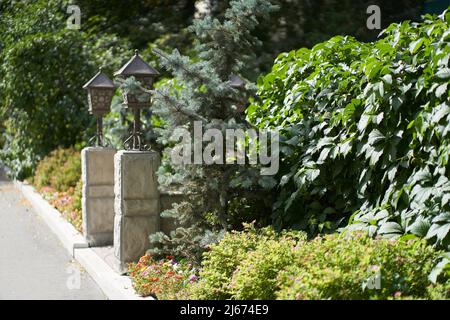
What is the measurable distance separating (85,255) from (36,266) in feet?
1.89

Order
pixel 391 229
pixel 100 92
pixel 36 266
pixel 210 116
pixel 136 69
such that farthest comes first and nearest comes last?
pixel 100 92, pixel 36 266, pixel 136 69, pixel 210 116, pixel 391 229

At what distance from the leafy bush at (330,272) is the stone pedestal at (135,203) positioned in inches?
63.3

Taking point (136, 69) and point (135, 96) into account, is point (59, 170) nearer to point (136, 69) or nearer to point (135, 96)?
point (136, 69)

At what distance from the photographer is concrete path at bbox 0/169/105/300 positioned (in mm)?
6766

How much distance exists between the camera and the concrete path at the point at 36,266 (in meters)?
6.77

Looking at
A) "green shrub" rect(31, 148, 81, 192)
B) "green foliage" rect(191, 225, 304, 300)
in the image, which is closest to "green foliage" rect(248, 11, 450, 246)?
"green foliage" rect(191, 225, 304, 300)

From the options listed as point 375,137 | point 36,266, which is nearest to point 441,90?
point 375,137

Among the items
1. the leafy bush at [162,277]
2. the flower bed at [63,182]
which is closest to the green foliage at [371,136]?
the leafy bush at [162,277]

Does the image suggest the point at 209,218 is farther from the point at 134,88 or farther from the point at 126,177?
the point at 134,88

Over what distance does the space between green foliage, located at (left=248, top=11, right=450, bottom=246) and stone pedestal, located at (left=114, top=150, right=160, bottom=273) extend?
129 centimetres

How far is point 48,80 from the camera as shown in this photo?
15.5m

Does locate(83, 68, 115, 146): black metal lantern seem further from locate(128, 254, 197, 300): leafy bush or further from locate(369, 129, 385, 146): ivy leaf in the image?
locate(369, 129, 385, 146): ivy leaf

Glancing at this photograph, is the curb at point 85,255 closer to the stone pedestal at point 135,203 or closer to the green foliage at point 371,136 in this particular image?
the stone pedestal at point 135,203
